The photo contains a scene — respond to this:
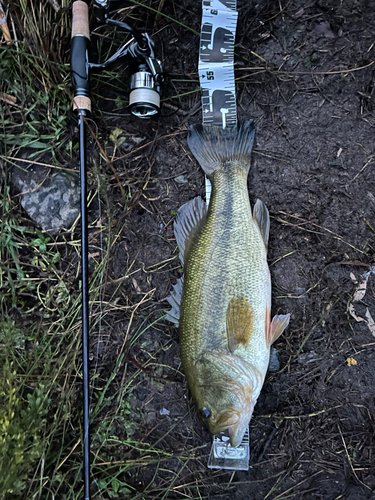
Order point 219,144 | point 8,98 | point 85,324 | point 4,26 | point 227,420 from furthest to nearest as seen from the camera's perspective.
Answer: point 8,98 < point 4,26 < point 219,144 < point 85,324 < point 227,420

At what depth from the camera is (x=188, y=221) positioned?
2566 millimetres

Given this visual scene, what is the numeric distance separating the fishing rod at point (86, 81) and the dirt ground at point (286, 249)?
30cm

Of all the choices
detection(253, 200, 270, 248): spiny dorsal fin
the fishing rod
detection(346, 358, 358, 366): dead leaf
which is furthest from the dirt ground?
the fishing rod

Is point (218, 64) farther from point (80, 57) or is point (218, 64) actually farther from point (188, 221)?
point (188, 221)

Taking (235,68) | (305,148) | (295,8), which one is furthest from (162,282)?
(295,8)

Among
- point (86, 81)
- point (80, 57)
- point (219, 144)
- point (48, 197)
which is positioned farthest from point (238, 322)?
point (80, 57)

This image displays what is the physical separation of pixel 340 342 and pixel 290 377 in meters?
0.44

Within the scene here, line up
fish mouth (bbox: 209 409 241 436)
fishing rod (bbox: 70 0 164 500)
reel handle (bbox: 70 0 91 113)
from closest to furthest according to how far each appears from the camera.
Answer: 1. fish mouth (bbox: 209 409 241 436)
2. fishing rod (bbox: 70 0 164 500)
3. reel handle (bbox: 70 0 91 113)

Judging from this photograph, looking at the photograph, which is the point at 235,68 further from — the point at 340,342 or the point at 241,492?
the point at 241,492

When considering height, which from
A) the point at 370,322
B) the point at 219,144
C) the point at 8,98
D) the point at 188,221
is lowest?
the point at 370,322

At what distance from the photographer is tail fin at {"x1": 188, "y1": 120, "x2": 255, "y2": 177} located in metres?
2.59

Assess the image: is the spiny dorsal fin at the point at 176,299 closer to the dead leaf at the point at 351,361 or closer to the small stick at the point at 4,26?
the dead leaf at the point at 351,361

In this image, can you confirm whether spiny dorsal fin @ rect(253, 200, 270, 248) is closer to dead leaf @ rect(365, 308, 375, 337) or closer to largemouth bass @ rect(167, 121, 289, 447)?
largemouth bass @ rect(167, 121, 289, 447)

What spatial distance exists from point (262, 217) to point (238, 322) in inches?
30.2
